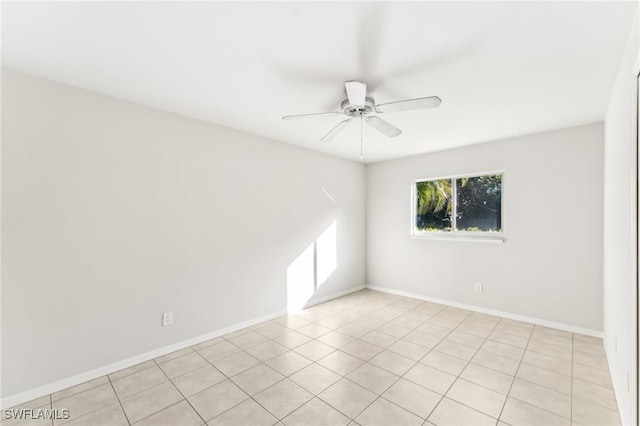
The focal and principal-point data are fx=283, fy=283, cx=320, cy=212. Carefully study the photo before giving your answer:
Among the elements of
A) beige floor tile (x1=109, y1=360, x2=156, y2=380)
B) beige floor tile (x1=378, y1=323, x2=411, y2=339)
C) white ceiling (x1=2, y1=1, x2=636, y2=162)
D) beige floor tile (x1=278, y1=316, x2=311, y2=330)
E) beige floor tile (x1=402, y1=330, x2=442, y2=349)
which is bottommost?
beige floor tile (x1=278, y1=316, x2=311, y2=330)

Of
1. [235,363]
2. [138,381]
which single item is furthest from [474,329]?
[138,381]

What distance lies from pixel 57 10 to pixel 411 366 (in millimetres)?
3405

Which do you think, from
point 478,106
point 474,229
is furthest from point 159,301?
point 474,229

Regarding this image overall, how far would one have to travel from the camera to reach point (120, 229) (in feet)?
8.17

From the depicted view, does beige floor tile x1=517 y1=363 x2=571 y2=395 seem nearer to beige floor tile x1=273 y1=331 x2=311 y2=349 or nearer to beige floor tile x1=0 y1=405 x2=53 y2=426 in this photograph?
beige floor tile x1=273 y1=331 x2=311 y2=349

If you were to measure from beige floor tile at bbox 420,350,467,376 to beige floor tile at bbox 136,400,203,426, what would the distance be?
1908mm

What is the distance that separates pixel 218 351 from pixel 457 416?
→ 7.01ft

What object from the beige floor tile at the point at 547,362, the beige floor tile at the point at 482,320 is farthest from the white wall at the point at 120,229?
the beige floor tile at the point at 547,362

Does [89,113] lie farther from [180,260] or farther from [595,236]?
[595,236]

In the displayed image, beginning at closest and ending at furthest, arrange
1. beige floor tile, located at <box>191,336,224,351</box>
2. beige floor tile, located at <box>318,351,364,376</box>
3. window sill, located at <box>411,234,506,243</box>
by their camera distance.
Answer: beige floor tile, located at <box>318,351,364,376</box>
beige floor tile, located at <box>191,336,224,351</box>
window sill, located at <box>411,234,506,243</box>

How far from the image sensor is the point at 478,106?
2.64 meters

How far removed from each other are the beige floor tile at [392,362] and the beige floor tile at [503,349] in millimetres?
875

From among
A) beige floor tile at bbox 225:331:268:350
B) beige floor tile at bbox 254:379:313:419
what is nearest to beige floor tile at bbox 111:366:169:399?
beige floor tile at bbox 225:331:268:350

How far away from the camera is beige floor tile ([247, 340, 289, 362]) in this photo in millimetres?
2709
